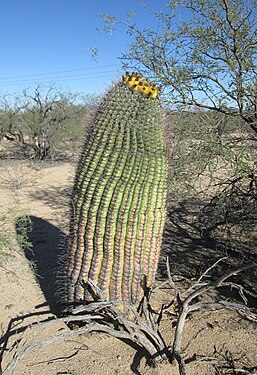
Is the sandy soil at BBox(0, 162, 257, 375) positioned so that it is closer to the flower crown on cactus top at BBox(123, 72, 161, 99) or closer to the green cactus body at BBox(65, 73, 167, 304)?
the green cactus body at BBox(65, 73, 167, 304)

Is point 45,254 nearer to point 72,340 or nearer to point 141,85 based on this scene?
point 72,340

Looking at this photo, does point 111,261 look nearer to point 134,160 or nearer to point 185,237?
point 134,160

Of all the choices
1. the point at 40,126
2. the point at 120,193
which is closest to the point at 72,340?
the point at 120,193

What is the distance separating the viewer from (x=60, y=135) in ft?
48.6

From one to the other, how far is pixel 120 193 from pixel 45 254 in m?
2.59

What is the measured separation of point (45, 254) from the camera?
477 cm

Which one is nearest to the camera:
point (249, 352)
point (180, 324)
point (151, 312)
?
point (180, 324)

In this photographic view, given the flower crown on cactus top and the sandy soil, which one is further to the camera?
the flower crown on cactus top

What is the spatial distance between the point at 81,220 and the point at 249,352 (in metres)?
1.66

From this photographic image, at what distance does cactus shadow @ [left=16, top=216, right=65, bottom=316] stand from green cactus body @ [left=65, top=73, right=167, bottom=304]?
2.24 ft

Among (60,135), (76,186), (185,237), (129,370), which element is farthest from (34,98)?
(129,370)

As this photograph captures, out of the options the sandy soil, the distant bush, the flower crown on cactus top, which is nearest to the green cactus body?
the flower crown on cactus top

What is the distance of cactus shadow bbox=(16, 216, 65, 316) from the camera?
361 cm

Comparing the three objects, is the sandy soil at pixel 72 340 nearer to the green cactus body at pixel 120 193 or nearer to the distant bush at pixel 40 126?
the green cactus body at pixel 120 193
